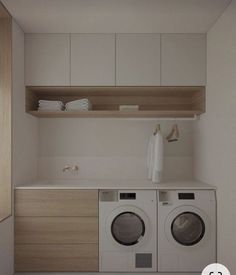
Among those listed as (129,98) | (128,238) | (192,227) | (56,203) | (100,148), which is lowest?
(128,238)

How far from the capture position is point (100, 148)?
12.5 feet

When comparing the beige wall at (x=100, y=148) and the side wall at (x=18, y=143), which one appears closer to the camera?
the side wall at (x=18, y=143)

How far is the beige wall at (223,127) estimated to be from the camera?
8.63 feet

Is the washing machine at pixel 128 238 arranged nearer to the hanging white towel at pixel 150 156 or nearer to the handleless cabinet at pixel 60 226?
the handleless cabinet at pixel 60 226

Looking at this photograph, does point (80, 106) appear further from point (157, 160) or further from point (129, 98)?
point (157, 160)

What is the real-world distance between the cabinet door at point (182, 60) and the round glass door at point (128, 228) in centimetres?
142

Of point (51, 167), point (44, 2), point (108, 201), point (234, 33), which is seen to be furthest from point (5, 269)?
point (234, 33)

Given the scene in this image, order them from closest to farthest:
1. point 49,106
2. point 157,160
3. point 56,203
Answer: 1. point 56,203
2. point 157,160
3. point 49,106

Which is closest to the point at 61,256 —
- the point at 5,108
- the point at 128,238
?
the point at 128,238

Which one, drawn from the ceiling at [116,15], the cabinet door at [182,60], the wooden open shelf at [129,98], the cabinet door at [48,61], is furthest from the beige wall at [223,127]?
the cabinet door at [48,61]

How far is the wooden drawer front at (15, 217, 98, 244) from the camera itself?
3.04 meters

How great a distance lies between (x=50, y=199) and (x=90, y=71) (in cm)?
137

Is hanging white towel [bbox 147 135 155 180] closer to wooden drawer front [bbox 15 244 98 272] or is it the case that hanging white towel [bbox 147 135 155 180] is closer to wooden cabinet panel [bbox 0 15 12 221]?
wooden drawer front [bbox 15 244 98 272]

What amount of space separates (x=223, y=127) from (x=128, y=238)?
1387 millimetres
